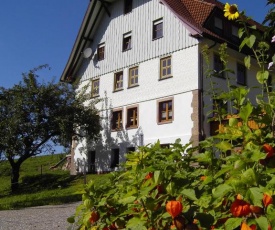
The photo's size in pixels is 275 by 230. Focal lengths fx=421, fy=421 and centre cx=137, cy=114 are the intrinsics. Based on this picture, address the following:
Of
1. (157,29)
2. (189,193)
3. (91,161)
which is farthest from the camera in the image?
(91,161)

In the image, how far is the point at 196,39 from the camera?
67.7ft

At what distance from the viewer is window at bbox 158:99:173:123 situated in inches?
850

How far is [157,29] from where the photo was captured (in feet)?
75.4

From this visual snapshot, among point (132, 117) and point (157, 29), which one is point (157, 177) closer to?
point (157, 29)

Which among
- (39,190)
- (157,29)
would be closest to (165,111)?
(157,29)

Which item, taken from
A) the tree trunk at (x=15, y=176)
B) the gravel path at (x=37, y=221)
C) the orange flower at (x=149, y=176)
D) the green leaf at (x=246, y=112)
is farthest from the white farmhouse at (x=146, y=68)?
the green leaf at (x=246, y=112)

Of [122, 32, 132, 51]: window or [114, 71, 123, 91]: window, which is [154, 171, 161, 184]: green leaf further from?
[114, 71, 123, 91]: window

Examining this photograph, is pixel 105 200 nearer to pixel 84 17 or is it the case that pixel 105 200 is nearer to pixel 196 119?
pixel 196 119

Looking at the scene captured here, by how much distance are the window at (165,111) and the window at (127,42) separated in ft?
14.4

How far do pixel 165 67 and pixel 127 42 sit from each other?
376 cm

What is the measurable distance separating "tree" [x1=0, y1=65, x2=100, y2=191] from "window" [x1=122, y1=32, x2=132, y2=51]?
424 cm

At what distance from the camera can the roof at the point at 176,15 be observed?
Result: 20834 millimetres

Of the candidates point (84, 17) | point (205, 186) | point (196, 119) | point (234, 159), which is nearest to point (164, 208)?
point (205, 186)

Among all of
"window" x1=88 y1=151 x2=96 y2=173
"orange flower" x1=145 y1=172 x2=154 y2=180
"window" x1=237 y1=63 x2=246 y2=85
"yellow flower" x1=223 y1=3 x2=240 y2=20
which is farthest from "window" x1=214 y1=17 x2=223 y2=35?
"orange flower" x1=145 y1=172 x2=154 y2=180
